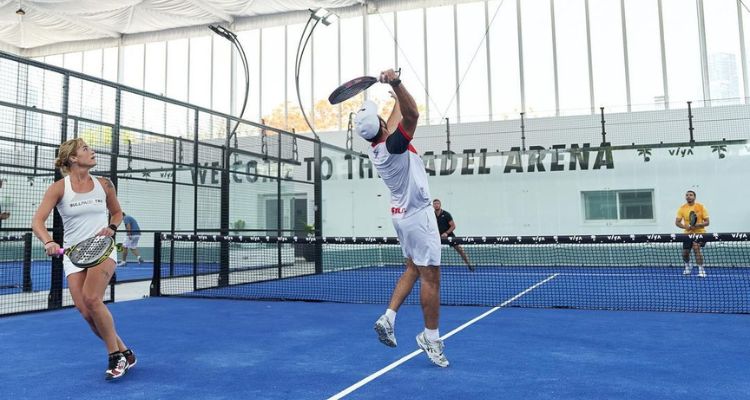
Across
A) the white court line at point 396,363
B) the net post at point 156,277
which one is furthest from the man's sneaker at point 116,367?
the net post at point 156,277

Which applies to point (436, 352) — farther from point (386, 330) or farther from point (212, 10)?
point (212, 10)

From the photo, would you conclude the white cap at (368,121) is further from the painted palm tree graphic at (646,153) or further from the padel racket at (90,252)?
the painted palm tree graphic at (646,153)

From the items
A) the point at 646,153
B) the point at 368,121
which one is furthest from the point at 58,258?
the point at 646,153

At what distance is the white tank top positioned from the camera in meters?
3.72

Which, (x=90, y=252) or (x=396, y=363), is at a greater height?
(x=90, y=252)

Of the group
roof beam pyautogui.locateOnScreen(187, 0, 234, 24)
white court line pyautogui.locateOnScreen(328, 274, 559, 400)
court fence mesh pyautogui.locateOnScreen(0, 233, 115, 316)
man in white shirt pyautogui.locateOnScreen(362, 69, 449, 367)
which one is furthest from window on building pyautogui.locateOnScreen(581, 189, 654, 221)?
roof beam pyautogui.locateOnScreen(187, 0, 234, 24)

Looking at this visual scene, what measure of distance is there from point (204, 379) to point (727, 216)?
493 inches

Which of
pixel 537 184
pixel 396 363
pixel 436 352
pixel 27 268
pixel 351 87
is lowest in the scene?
pixel 396 363

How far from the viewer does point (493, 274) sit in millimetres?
11672

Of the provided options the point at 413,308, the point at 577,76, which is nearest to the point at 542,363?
the point at 413,308

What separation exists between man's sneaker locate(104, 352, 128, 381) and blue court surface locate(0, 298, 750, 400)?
0.06m

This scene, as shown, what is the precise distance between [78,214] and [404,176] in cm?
217

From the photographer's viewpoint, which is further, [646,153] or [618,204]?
[618,204]

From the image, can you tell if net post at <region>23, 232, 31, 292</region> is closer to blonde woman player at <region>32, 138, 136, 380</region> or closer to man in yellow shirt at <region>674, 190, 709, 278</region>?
blonde woman player at <region>32, 138, 136, 380</region>
